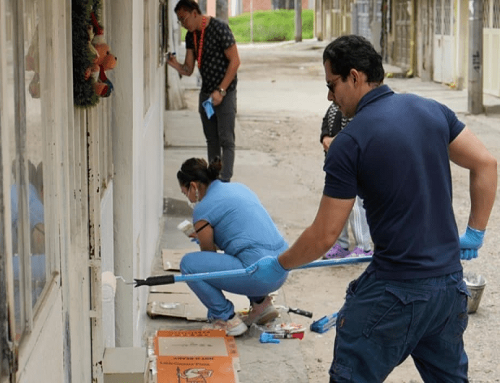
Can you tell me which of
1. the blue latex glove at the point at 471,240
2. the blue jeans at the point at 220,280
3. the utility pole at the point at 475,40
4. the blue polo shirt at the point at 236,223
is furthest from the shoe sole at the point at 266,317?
the utility pole at the point at 475,40

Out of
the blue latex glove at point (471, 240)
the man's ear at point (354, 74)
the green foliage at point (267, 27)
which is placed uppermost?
the green foliage at point (267, 27)

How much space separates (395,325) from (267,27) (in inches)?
1794

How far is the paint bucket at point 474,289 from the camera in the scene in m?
6.02

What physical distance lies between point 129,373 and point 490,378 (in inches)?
84.5

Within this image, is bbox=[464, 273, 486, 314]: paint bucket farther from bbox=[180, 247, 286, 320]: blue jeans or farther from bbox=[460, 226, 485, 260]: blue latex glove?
bbox=[460, 226, 485, 260]: blue latex glove

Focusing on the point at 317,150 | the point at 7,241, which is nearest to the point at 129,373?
the point at 7,241

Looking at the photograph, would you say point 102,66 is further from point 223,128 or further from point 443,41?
point 443,41

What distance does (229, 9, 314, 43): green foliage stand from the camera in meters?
47.9

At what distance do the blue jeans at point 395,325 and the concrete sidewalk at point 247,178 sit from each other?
1.60 m

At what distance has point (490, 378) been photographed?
517 cm

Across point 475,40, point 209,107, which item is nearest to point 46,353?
point 209,107

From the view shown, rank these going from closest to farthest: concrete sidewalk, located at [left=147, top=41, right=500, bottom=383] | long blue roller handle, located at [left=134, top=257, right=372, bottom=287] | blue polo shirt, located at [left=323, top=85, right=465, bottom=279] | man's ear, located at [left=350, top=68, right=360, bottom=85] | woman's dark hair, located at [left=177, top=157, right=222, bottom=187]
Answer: blue polo shirt, located at [left=323, top=85, right=465, bottom=279] → man's ear, located at [left=350, top=68, right=360, bottom=85] → long blue roller handle, located at [left=134, top=257, right=372, bottom=287] → concrete sidewalk, located at [left=147, top=41, right=500, bottom=383] → woman's dark hair, located at [left=177, top=157, right=222, bottom=187]

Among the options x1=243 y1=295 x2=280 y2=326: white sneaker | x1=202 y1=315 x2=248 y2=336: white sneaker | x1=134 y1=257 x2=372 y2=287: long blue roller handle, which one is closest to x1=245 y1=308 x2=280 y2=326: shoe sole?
x1=243 y1=295 x2=280 y2=326: white sneaker

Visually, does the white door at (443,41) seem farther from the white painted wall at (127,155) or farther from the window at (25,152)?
the window at (25,152)
